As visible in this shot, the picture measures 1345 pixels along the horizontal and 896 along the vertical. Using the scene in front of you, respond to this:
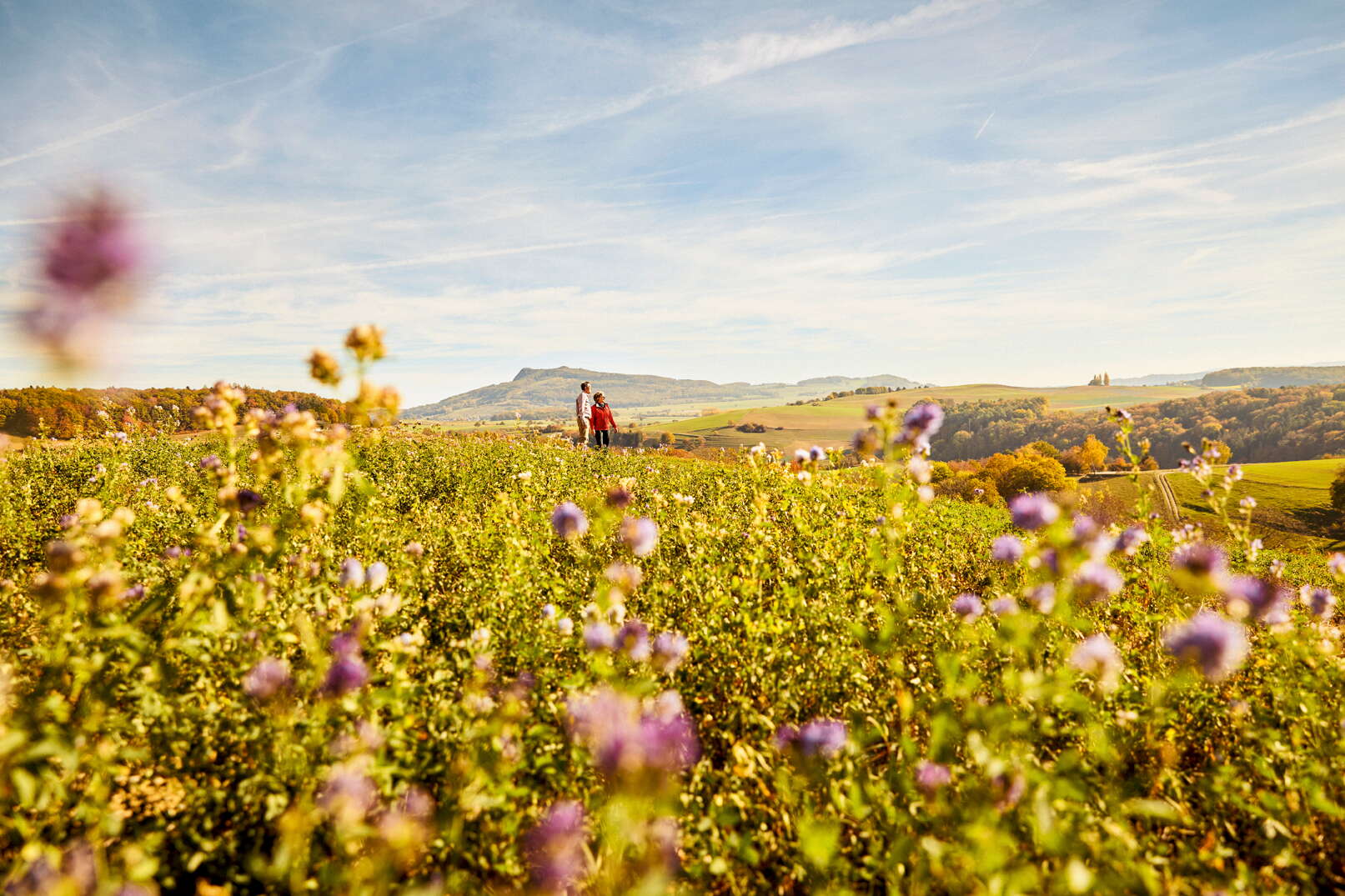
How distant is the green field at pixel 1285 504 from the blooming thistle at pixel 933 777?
963 inches

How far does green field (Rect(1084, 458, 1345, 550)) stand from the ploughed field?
23.0m

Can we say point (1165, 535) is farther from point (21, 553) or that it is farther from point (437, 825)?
point (21, 553)

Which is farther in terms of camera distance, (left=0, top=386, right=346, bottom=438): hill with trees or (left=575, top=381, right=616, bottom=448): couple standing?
(left=575, top=381, right=616, bottom=448): couple standing

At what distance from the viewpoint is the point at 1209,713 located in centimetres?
326

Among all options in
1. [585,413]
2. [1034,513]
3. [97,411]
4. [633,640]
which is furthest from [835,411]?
[633,640]

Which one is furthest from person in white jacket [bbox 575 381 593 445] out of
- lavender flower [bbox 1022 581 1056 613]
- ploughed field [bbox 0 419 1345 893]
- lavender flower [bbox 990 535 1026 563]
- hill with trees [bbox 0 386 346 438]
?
lavender flower [bbox 1022 581 1056 613]

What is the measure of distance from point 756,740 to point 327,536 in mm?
3765

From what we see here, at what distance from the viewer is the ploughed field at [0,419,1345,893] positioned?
6.10 feet

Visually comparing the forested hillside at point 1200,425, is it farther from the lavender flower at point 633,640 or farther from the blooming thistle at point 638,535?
the lavender flower at point 633,640

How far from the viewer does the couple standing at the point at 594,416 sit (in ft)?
44.8

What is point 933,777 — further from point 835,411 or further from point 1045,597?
point 835,411

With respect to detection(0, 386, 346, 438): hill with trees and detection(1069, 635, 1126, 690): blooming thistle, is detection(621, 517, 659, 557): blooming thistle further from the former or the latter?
detection(0, 386, 346, 438): hill with trees

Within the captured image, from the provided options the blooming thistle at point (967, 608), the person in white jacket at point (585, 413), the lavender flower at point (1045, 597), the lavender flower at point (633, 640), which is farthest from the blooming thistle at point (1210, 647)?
the person in white jacket at point (585, 413)

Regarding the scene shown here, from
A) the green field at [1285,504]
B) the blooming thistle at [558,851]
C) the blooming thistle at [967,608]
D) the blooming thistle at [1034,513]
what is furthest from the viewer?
the green field at [1285,504]
